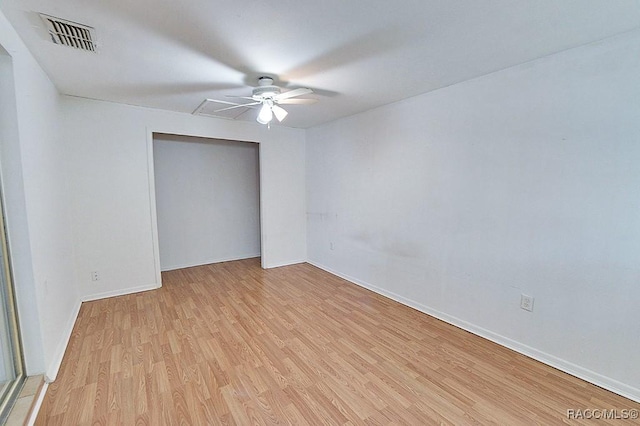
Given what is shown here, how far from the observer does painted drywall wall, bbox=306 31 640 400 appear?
1.81 m

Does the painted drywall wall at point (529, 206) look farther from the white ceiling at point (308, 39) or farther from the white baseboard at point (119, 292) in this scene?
the white baseboard at point (119, 292)

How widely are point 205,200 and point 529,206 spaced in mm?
4497

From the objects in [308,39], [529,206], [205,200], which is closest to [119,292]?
[205,200]

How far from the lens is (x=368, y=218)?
3672 millimetres

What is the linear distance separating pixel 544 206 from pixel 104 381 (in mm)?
3473

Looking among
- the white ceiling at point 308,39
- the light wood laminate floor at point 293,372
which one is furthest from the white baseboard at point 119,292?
the white ceiling at point 308,39

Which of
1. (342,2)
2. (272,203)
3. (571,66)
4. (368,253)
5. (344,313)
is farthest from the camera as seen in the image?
(272,203)

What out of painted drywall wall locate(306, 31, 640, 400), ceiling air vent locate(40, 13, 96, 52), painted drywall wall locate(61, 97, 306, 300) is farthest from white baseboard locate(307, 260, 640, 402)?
ceiling air vent locate(40, 13, 96, 52)

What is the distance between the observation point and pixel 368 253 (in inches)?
146

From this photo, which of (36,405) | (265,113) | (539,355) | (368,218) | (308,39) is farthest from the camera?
(368,218)

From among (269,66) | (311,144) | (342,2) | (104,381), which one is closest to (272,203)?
(311,144)

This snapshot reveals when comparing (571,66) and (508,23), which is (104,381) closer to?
(508,23)

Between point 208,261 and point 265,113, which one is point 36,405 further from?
point 208,261

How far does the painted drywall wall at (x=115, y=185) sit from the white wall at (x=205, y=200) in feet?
2.86
